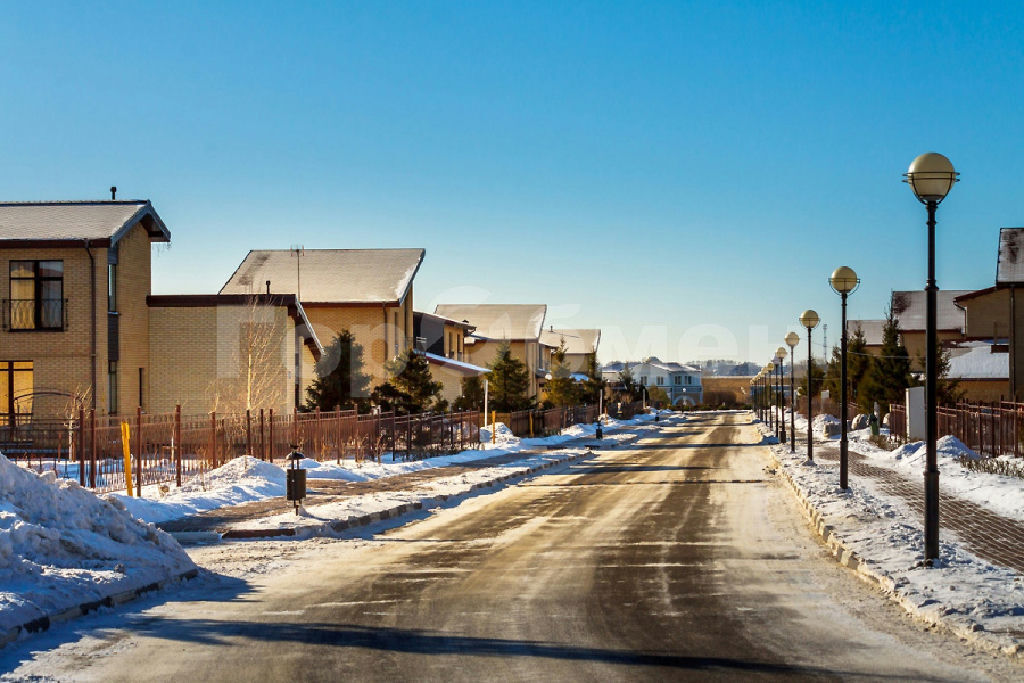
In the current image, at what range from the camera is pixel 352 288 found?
50.4 m

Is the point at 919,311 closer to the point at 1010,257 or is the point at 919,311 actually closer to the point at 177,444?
the point at 1010,257

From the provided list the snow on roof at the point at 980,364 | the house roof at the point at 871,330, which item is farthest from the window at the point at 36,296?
the house roof at the point at 871,330

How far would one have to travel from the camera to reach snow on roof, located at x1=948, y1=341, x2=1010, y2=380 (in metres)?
55.5

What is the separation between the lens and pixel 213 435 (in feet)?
76.6

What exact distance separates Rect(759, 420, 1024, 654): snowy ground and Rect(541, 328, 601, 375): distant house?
9217 centimetres

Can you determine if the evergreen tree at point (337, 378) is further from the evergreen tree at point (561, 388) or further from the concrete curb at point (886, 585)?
the evergreen tree at point (561, 388)

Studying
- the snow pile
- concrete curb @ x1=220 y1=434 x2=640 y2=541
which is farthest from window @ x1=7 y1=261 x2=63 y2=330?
the snow pile

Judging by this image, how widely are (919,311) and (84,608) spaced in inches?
3302

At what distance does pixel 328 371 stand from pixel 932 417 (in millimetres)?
30305

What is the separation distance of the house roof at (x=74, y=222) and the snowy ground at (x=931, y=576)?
78.4ft

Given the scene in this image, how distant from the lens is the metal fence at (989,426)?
26859 millimetres

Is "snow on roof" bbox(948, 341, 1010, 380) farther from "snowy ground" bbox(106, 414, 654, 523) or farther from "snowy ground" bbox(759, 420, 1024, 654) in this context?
"snowy ground" bbox(759, 420, 1024, 654)

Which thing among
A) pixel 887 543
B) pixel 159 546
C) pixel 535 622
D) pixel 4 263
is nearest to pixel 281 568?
pixel 159 546

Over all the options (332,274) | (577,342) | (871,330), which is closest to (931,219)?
(332,274)
